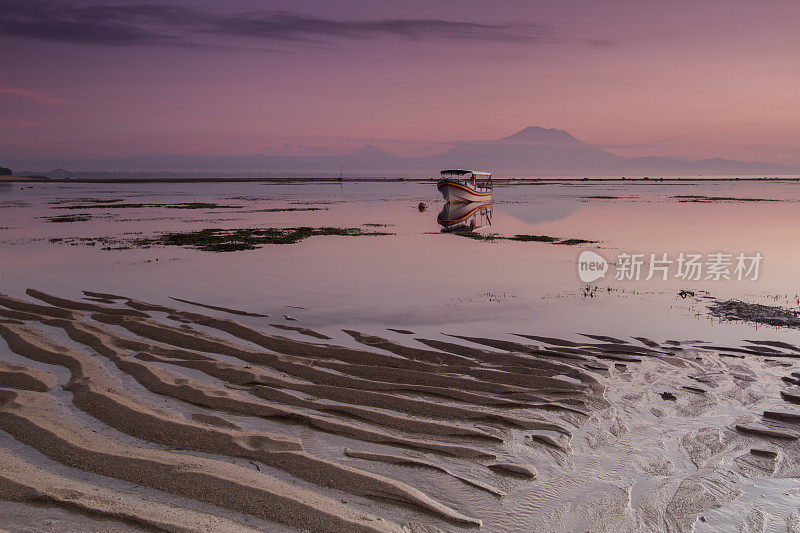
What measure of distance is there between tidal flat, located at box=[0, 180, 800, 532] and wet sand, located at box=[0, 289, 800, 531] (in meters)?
0.03

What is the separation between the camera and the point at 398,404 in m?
7.07

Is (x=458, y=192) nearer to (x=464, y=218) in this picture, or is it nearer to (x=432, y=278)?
(x=464, y=218)

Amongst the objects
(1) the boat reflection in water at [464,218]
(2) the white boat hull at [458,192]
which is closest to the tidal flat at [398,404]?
(1) the boat reflection in water at [464,218]

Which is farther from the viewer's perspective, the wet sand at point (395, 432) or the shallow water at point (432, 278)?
the shallow water at point (432, 278)

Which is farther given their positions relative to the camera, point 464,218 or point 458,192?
point 458,192

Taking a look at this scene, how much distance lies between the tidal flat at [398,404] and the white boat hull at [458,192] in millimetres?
42169

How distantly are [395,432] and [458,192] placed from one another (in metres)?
53.8

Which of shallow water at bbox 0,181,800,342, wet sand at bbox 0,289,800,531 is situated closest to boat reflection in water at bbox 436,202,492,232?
shallow water at bbox 0,181,800,342

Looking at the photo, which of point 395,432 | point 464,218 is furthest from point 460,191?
point 395,432

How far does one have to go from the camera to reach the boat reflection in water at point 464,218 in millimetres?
38106

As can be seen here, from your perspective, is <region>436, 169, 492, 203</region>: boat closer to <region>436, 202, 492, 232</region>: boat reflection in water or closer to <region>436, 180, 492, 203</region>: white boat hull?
<region>436, 180, 492, 203</region>: white boat hull

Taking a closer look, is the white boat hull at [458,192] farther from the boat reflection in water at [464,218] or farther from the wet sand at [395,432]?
the wet sand at [395,432]

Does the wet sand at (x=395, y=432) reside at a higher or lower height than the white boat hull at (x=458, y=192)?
lower

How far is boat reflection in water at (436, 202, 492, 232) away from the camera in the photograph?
3811 cm
